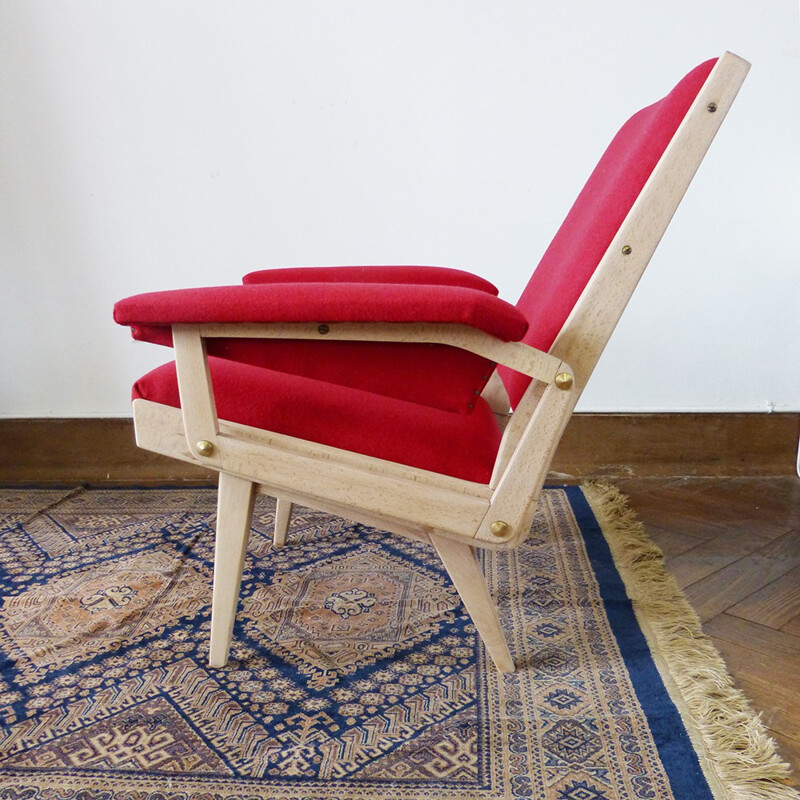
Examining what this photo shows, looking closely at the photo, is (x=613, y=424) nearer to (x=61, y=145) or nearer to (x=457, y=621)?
(x=457, y=621)

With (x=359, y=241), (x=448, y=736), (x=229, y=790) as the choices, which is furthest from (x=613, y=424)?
(x=229, y=790)

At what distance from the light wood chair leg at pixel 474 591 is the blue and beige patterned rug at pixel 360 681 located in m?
0.05

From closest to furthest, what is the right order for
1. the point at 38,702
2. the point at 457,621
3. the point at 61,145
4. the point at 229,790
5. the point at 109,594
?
1. the point at 229,790
2. the point at 38,702
3. the point at 457,621
4. the point at 109,594
5. the point at 61,145

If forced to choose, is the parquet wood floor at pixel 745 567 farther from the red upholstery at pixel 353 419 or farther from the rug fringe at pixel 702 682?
the red upholstery at pixel 353 419

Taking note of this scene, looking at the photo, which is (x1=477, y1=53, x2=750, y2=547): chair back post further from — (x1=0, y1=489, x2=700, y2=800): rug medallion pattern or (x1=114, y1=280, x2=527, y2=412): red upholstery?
(x1=0, y1=489, x2=700, y2=800): rug medallion pattern

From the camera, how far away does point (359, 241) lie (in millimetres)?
2115

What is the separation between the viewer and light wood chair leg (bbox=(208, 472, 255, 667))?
1095 millimetres

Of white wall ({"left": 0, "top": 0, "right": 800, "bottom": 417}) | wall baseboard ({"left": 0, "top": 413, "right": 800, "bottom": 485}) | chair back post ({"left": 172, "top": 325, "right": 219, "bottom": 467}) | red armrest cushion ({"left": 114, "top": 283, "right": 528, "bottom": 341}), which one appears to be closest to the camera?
red armrest cushion ({"left": 114, "top": 283, "right": 528, "bottom": 341})

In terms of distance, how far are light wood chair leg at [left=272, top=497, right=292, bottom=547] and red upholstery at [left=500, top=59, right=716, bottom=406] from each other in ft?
2.14

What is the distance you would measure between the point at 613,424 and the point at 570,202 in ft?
2.04

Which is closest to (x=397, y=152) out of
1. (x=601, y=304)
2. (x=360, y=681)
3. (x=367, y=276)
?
(x=367, y=276)

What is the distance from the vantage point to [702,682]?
3.72ft

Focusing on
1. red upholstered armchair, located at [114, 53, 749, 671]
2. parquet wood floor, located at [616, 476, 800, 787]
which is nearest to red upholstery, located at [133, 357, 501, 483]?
red upholstered armchair, located at [114, 53, 749, 671]

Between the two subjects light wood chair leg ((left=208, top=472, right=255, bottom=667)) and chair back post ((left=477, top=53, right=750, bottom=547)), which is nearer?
chair back post ((left=477, top=53, right=750, bottom=547))
